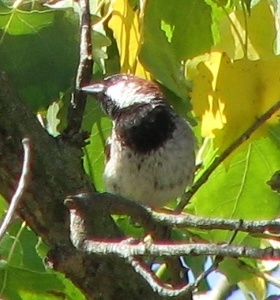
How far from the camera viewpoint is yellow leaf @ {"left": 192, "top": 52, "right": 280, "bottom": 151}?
1.63 meters

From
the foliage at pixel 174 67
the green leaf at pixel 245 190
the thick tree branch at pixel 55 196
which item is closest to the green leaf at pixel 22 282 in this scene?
the foliage at pixel 174 67

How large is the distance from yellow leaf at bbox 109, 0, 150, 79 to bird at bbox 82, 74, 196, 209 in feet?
1.22

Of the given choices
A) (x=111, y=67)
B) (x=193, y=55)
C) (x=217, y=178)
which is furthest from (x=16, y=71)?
(x=217, y=178)

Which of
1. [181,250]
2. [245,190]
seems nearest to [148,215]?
[181,250]

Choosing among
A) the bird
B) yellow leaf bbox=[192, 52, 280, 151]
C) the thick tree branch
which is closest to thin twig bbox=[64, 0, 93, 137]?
the thick tree branch

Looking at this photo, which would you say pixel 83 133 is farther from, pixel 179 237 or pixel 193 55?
pixel 179 237

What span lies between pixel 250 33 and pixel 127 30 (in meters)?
0.20

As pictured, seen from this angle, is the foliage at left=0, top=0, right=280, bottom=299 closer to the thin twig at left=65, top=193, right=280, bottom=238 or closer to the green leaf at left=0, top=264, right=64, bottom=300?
the green leaf at left=0, top=264, right=64, bottom=300

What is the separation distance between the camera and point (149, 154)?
2127 mm

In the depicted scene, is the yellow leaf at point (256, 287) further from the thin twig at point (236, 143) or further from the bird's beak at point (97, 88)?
the thin twig at point (236, 143)

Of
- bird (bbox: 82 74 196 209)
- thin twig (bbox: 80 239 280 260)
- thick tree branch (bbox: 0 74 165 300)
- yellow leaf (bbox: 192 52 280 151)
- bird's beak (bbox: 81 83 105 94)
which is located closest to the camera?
thin twig (bbox: 80 239 280 260)

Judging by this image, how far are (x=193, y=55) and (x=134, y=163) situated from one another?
0.56 m

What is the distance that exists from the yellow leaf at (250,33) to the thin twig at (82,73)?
0.75 ft

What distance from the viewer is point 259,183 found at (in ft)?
6.14
